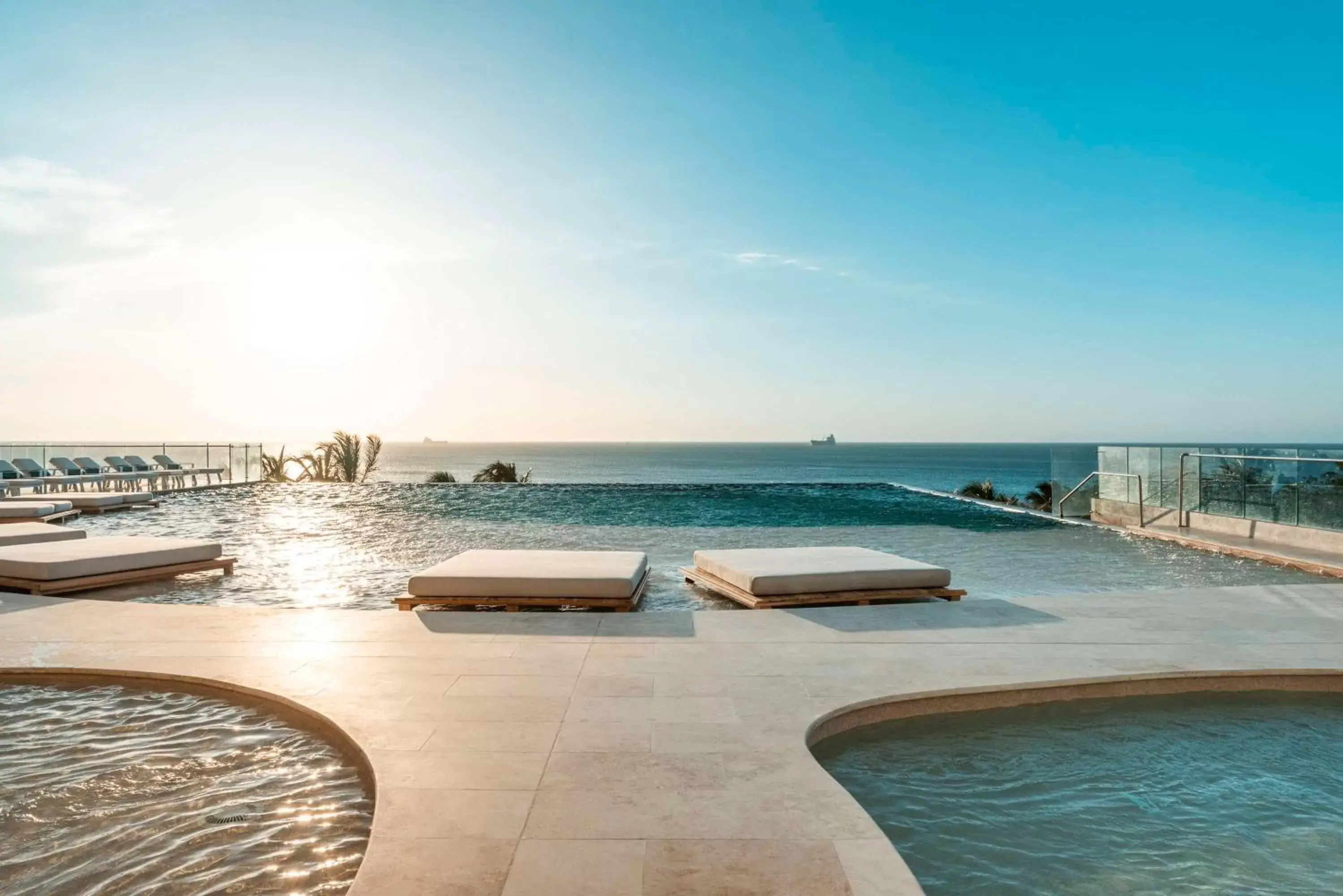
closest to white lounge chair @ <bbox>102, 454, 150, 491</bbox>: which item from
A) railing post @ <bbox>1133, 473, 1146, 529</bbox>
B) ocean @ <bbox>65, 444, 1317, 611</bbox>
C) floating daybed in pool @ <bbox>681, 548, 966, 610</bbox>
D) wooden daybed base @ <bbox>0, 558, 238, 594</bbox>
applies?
ocean @ <bbox>65, 444, 1317, 611</bbox>

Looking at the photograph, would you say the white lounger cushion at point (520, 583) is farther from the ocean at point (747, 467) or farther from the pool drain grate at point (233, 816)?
the ocean at point (747, 467)

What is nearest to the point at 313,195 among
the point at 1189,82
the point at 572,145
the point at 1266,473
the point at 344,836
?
the point at 572,145

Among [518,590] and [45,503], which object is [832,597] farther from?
[45,503]

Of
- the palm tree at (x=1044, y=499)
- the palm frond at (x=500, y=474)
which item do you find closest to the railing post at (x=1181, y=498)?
the palm tree at (x=1044, y=499)

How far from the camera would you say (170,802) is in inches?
106

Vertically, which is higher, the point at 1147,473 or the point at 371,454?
the point at 371,454

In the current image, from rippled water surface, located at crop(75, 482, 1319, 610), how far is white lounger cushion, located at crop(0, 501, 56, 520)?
0.72 meters

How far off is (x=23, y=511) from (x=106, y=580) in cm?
626

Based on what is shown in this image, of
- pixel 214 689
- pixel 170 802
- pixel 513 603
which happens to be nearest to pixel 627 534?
pixel 513 603

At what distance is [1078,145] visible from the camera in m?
12.3

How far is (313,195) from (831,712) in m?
10.00

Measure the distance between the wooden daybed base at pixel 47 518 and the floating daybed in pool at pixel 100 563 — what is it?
4.13 meters

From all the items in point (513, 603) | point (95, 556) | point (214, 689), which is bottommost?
point (214, 689)

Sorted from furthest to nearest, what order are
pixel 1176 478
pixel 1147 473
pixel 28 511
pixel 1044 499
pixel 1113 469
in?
pixel 1044 499
pixel 1113 469
pixel 1147 473
pixel 1176 478
pixel 28 511
